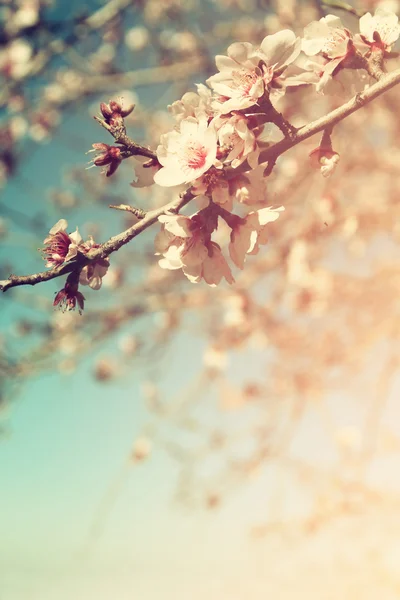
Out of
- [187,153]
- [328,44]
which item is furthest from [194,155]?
[328,44]

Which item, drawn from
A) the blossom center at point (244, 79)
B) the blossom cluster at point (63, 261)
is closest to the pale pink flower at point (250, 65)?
the blossom center at point (244, 79)

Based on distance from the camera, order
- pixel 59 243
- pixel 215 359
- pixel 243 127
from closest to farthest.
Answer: pixel 243 127, pixel 59 243, pixel 215 359

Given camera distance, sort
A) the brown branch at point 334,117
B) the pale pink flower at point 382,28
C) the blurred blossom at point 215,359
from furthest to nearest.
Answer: the blurred blossom at point 215,359 < the pale pink flower at point 382,28 < the brown branch at point 334,117

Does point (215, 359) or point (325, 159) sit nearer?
point (325, 159)

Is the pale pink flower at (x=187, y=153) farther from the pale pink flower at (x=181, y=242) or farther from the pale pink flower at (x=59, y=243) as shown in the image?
the pale pink flower at (x=59, y=243)

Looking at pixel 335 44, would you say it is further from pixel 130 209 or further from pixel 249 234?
pixel 130 209

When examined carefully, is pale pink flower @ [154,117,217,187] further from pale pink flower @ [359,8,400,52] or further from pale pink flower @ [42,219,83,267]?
pale pink flower @ [359,8,400,52]

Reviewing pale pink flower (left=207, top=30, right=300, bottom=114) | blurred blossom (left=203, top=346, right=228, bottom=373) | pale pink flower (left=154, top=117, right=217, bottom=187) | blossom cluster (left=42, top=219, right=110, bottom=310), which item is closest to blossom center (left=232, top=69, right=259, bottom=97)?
pale pink flower (left=207, top=30, right=300, bottom=114)
